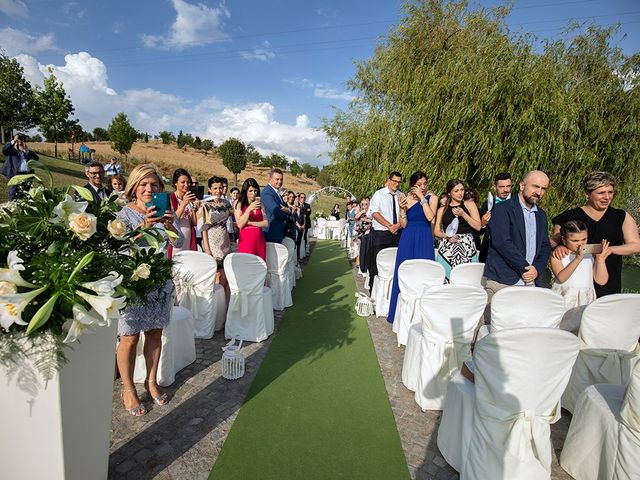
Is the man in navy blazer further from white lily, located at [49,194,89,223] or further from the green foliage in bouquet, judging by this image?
white lily, located at [49,194,89,223]

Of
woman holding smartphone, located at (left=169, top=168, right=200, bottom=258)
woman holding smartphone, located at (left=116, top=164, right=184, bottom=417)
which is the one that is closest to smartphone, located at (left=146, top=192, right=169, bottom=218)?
woman holding smartphone, located at (left=116, top=164, right=184, bottom=417)

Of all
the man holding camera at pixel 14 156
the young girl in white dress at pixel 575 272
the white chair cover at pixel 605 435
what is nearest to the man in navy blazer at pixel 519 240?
the young girl in white dress at pixel 575 272

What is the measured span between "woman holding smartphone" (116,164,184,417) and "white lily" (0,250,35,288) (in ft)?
4.31

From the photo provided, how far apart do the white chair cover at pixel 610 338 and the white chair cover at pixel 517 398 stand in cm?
120

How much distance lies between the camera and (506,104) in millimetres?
8961

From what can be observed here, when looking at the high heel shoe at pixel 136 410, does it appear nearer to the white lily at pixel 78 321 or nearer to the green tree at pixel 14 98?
the white lily at pixel 78 321

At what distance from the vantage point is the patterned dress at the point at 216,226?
5617mm

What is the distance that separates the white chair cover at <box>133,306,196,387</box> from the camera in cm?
355

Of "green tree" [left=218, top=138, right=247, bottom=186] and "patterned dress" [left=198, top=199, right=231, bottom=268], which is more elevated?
"green tree" [left=218, top=138, right=247, bottom=186]

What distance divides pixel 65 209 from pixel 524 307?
3.50m

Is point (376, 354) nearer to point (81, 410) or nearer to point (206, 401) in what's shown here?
point (206, 401)

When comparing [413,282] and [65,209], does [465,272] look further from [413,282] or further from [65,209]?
[65,209]

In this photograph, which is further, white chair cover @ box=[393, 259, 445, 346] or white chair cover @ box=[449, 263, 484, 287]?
white chair cover @ box=[449, 263, 484, 287]

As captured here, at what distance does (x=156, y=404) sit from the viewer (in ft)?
10.9
